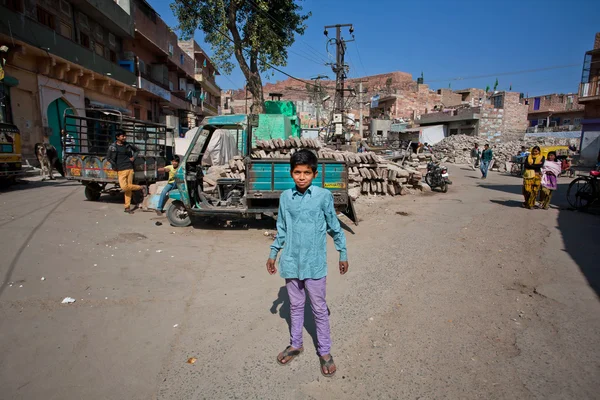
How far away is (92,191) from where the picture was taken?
352 inches

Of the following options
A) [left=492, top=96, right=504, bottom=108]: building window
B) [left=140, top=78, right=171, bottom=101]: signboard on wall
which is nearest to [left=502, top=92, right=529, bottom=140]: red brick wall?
[left=492, top=96, right=504, bottom=108]: building window

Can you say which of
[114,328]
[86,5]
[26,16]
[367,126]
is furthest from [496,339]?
[367,126]

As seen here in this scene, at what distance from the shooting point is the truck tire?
29.1 ft

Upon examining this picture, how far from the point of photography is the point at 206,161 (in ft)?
49.4

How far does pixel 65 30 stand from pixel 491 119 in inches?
1482

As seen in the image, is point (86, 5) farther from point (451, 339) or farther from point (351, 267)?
point (451, 339)

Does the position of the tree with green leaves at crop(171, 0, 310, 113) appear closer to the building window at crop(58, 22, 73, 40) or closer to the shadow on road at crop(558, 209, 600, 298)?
the building window at crop(58, 22, 73, 40)

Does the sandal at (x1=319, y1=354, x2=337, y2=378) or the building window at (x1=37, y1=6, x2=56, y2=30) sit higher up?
the building window at (x1=37, y1=6, x2=56, y2=30)

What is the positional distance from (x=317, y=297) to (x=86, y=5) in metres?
21.7

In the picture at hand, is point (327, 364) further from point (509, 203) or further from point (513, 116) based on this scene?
point (513, 116)

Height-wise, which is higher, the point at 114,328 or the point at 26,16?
the point at 26,16

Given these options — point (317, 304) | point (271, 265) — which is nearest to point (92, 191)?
point (271, 265)

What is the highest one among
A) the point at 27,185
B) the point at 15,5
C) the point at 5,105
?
the point at 15,5

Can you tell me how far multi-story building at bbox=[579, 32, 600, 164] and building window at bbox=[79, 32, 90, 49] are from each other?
3149 centimetres
